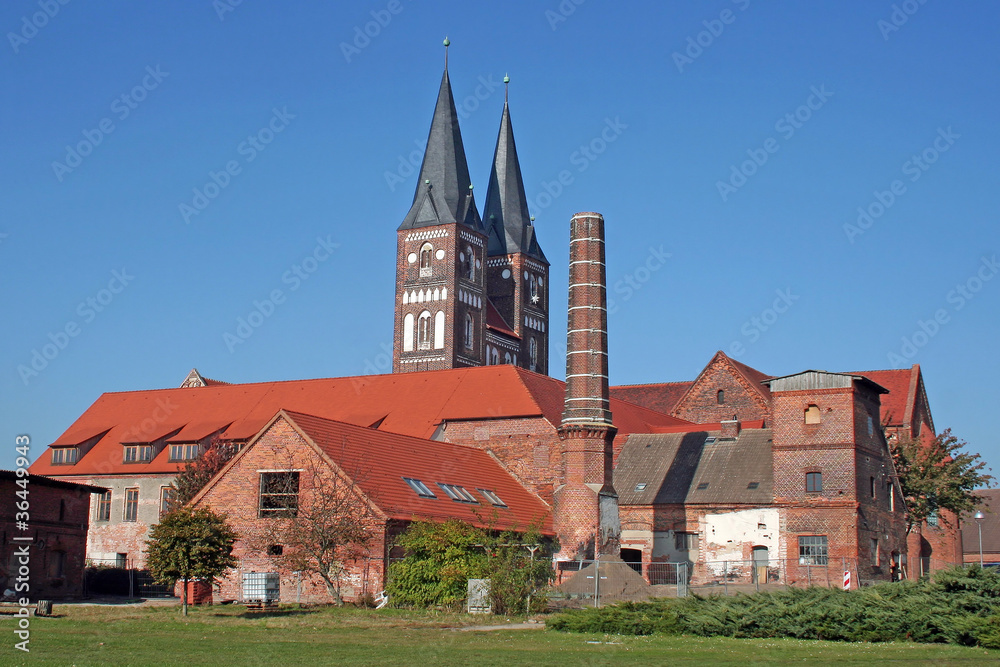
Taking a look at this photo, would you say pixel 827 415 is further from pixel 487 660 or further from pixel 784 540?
pixel 487 660

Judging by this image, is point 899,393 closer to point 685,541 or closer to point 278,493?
point 685,541

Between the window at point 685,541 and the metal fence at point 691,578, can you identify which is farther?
the window at point 685,541

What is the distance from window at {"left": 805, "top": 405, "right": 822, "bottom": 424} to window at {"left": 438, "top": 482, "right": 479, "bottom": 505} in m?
12.7

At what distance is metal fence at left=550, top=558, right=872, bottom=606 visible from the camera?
33000 mm

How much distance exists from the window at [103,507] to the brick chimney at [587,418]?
1009 inches

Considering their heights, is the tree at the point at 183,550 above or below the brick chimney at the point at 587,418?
below

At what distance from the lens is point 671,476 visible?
4588 centimetres

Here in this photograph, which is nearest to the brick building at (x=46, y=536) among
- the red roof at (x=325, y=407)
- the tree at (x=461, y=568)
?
the red roof at (x=325, y=407)

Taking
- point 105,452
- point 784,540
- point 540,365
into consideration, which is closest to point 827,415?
point 784,540

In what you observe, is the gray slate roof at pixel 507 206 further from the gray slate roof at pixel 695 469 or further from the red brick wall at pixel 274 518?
the red brick wall at pixel 274 518

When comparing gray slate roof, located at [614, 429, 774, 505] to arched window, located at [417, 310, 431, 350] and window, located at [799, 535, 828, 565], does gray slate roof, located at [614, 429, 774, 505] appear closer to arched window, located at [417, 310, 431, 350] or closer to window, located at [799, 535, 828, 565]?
window, located at [799, 535, 828, 565]

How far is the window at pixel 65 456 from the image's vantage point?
189ft

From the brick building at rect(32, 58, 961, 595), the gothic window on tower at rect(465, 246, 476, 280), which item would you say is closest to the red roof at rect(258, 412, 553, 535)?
the brick building at rect(32, 58, 961, 595)

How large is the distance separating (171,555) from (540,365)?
2882 inches
